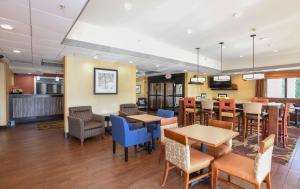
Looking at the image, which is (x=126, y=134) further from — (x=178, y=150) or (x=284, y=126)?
(x=284, y=126)

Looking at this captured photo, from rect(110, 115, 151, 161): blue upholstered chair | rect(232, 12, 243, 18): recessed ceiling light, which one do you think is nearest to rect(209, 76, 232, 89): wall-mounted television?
rect(232, 12, 243, 18): recessed ceiling light

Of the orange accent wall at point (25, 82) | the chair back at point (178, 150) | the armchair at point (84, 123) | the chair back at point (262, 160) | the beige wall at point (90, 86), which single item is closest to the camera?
the chair back at point (262, 160)

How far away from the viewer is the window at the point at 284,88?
7.43 meters

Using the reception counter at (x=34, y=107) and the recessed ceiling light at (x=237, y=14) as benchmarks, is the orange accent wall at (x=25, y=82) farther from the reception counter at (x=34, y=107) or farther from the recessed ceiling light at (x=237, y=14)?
the recessed ceiling light at (x=237, y=14)

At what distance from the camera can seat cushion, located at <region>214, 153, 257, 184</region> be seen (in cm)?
182

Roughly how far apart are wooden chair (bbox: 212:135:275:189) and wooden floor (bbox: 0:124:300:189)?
1.84 feet

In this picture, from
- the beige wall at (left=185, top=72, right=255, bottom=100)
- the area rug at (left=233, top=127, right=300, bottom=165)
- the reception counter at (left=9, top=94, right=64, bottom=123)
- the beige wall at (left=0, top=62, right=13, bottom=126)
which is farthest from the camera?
the beige wall at (left=185, top=72, right=255, bottom=100)

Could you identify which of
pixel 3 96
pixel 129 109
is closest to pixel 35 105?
pixel 3 96

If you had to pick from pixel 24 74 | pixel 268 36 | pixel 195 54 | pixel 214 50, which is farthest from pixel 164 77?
pixel 24 74

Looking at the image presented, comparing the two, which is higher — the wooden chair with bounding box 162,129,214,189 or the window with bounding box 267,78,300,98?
the window with bounding box 267,78,300,98

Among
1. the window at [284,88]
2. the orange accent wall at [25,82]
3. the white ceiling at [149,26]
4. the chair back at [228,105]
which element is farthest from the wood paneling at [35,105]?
the window at [284,88]

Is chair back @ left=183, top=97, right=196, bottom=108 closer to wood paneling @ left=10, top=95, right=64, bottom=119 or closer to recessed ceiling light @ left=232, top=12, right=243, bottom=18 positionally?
recessed ceiling light @ left=232, top=12, right=243, bottom=18

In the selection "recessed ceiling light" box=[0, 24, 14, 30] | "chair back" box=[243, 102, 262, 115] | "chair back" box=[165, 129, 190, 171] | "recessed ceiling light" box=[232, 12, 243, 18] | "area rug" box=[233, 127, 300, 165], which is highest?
"recessed ceiling light" box=[232, 12, 243, 18]

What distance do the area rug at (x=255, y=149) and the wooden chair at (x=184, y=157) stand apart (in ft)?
A: 6.29
